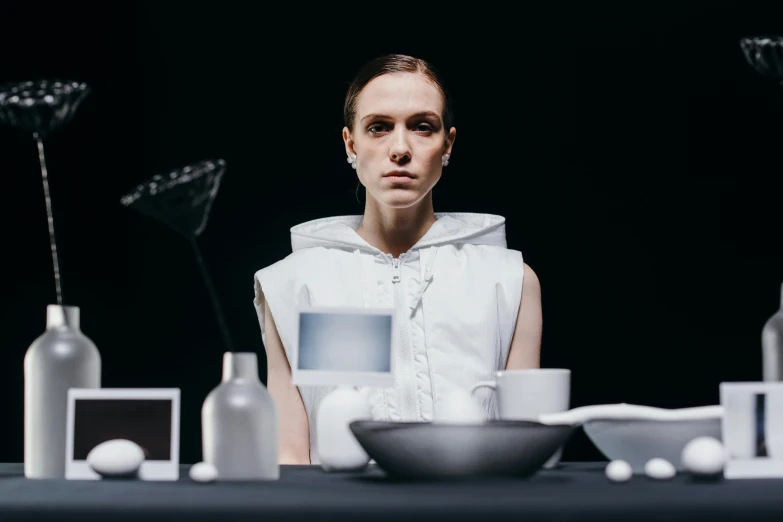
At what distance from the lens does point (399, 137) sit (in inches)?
81.7

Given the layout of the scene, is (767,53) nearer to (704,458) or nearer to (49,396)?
(704,458)

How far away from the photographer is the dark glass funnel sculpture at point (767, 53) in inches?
52.6

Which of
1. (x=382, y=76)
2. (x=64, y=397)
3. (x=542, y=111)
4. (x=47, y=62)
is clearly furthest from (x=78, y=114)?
(x=64, y=397)

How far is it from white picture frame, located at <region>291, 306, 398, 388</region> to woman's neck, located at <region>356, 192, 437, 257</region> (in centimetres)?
98

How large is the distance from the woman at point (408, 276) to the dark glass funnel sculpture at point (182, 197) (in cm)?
87

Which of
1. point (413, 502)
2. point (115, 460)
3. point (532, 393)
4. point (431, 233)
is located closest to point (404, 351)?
point (431, 233)

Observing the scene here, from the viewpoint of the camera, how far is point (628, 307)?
119 inches

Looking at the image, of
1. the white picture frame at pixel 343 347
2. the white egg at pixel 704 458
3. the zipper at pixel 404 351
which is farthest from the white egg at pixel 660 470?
the zipper at pixel 404 351

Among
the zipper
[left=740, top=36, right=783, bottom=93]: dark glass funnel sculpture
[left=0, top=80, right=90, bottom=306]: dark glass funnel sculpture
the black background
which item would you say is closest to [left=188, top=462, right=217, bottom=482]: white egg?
[left=0, top=80, right=90, bottom=306]: dark glass funnel sculpture

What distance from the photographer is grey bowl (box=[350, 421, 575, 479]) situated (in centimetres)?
106

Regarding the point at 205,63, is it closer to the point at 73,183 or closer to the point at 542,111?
the point at 73,183

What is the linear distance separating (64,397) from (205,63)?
76.0 inches

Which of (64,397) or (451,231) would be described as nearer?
(64,397)

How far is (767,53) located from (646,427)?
51 cm
